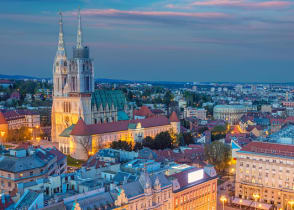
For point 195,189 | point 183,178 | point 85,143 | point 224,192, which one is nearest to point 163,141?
point 85,143

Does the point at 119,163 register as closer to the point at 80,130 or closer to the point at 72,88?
the point at 80,130

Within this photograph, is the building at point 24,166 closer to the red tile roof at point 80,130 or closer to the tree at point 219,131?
the red tile roof at point 80,130

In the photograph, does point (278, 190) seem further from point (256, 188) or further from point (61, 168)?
point (61, 168)

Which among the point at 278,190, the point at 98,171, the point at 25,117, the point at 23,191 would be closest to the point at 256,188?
the point at 278,190

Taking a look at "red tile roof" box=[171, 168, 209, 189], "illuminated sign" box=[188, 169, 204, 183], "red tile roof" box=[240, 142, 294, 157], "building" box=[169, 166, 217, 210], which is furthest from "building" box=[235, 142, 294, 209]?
"red tile roof" box=[171, 168, 209, 189]

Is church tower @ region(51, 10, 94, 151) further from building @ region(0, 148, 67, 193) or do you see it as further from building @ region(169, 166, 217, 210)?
building @ region(169, 166, 217, 210)

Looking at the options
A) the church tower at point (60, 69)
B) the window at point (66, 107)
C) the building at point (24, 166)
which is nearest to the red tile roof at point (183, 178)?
the building at point (24, 166)
